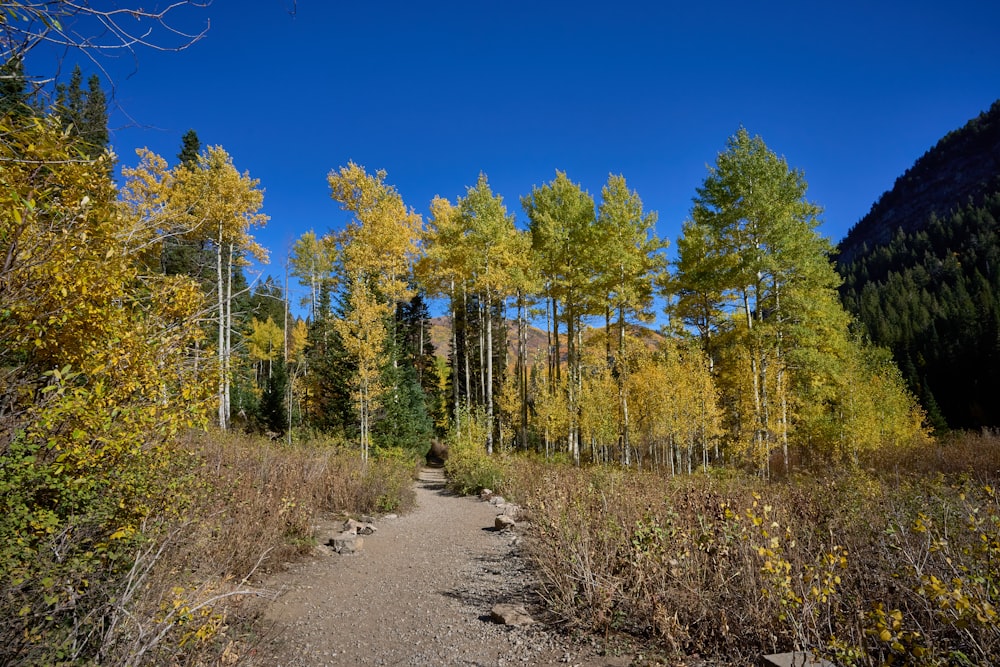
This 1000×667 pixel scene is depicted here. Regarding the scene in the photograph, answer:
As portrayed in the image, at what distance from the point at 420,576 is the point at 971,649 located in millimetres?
5088

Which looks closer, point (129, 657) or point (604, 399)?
point (129, 657)

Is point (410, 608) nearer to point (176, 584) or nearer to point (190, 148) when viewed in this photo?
point (176, 584)

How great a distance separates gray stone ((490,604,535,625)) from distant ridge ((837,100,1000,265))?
Answer: 5267 inches

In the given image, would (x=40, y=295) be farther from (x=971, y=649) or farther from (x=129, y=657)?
(x=971, y=649)

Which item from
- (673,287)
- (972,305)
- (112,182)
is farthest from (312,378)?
(972,305)

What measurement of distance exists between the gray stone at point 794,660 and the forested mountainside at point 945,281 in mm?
31232

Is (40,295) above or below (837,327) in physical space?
below

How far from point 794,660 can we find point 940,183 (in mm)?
171609

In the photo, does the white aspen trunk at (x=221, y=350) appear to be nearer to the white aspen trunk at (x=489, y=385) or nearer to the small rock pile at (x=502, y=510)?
the small rock pile at (x=502, y=510)

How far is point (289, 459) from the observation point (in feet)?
27.9

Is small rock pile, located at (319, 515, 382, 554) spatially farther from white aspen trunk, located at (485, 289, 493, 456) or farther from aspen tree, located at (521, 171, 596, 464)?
aspen tree, located at (521, 171, 596, 464)

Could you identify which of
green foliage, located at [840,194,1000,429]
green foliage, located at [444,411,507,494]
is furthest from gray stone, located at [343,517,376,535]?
green foliage, located at [840,194,1000,429]

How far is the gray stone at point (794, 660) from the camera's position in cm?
250

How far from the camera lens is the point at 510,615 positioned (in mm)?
4281
